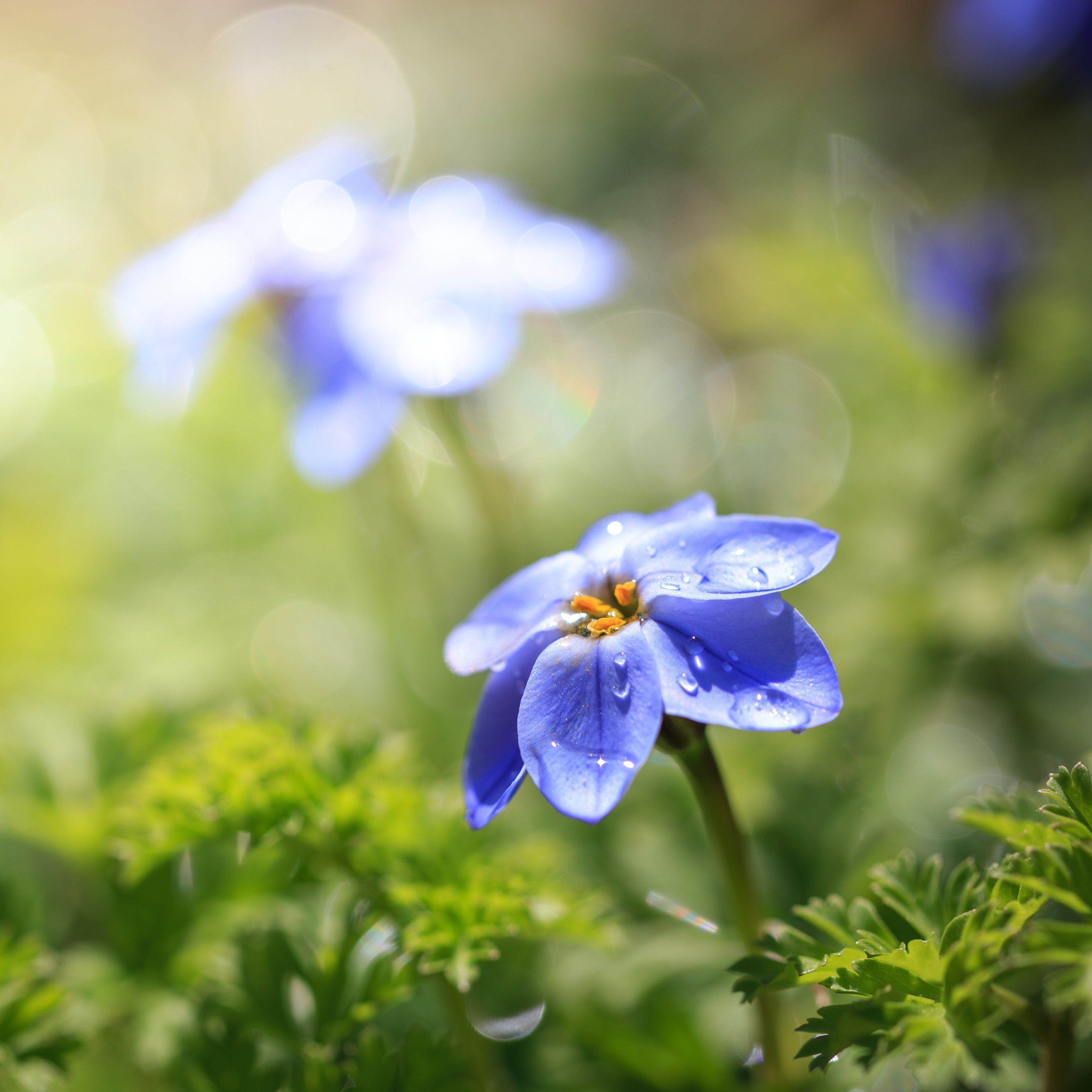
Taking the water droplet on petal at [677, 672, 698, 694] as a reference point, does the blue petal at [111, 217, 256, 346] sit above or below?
above

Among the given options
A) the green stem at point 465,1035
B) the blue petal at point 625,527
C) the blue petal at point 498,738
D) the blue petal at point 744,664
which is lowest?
the green stem at point 465,1035

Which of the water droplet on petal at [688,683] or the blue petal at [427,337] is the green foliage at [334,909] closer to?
the water droplet on petal at [688,683]

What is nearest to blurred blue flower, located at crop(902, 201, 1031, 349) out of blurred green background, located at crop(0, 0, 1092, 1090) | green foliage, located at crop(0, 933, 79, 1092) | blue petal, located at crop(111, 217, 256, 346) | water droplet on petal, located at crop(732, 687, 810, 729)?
blurred green background, located at crop(0, 0, 1092, 1090)

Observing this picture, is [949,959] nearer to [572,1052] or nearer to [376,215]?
[572,1052]

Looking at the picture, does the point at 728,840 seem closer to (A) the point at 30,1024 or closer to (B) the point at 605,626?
(B) the point at 605,626

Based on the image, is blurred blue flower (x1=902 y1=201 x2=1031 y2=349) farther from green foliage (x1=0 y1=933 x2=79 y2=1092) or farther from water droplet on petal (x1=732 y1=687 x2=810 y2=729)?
green foliage (x1=0 y1=933 x2=79 y2=1092)

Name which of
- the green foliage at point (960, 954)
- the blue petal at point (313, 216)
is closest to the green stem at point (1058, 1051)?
the green foliage at point (960, 954)

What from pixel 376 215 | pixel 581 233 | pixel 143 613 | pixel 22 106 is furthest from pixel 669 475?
pixel 22 106
